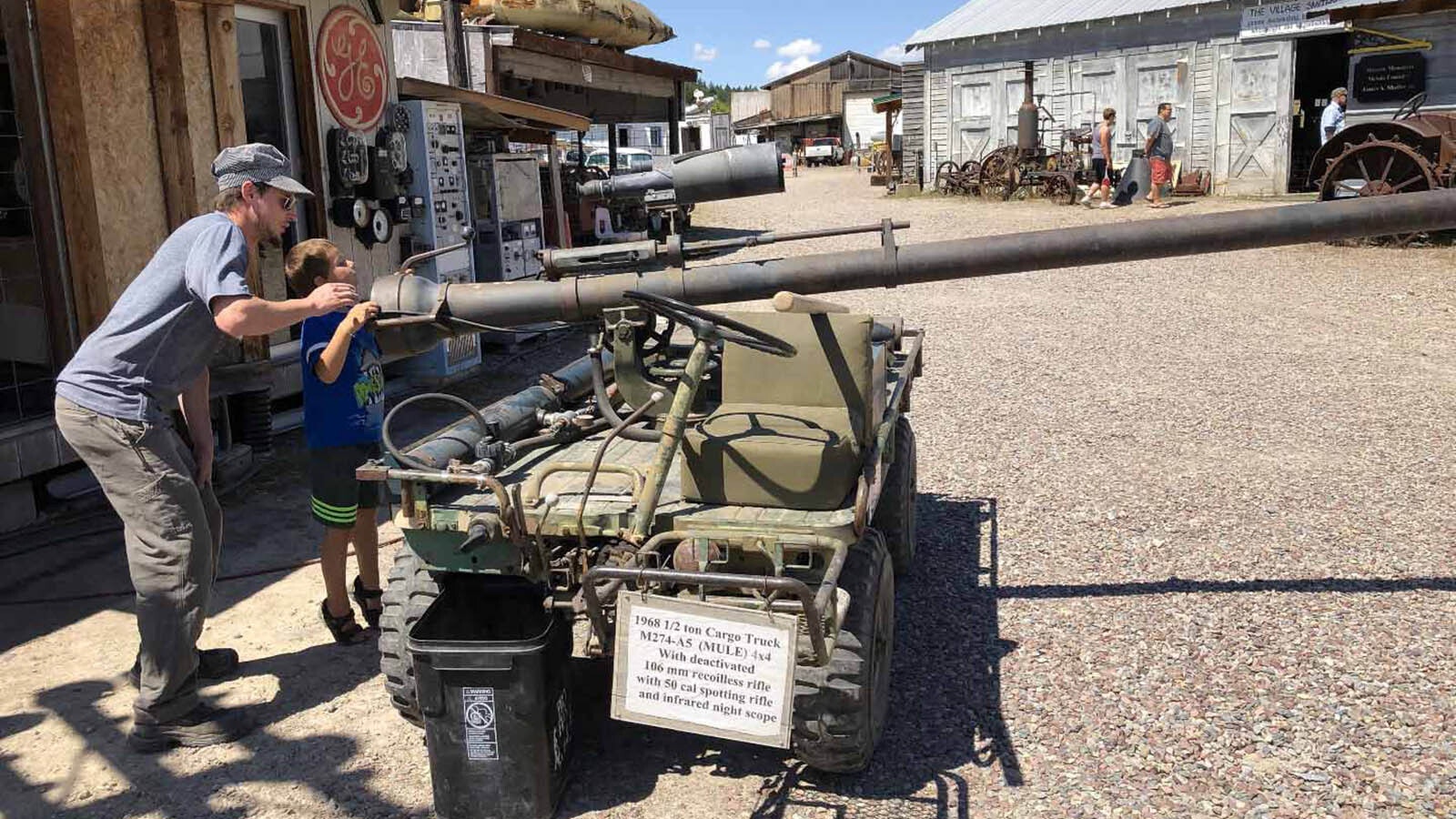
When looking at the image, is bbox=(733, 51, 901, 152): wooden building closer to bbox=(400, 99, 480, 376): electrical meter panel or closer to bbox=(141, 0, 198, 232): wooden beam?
bbox=(400, 99, 480, 376): electrical meter panel

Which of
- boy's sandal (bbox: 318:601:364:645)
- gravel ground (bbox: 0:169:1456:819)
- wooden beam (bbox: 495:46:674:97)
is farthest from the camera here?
wooden beam (bbox: 495:46:674:97)

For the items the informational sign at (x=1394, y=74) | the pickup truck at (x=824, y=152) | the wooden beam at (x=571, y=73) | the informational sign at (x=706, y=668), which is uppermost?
the pickup truck at (x=824, y=152)

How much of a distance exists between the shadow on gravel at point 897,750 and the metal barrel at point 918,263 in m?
1.46

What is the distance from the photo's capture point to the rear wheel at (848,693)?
136 inches

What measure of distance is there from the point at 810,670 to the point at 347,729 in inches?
72.3

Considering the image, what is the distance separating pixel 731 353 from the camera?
406 centimetres

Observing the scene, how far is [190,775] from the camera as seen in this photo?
13.0 feet

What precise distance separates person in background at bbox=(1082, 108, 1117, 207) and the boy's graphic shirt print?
59.0ft

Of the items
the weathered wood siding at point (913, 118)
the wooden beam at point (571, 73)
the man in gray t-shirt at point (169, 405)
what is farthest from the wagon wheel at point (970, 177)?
the man in gray t-shirt at point (169, 405)

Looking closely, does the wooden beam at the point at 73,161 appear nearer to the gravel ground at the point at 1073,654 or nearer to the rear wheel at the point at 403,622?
the gravel ground at the point at 1073,654

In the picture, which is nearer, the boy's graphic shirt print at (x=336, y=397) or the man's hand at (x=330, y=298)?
the man's hand at (x=330, y=298)

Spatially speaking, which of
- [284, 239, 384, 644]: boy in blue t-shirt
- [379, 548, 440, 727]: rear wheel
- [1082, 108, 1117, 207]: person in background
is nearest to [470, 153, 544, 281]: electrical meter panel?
[284, 239, 384, 644]: boy in blue t-shirt

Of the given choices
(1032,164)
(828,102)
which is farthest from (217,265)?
(828,102)

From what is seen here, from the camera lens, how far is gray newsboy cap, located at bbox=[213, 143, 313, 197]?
409 centimetres
